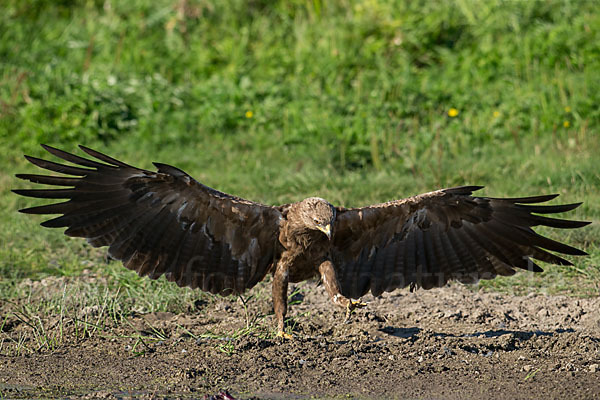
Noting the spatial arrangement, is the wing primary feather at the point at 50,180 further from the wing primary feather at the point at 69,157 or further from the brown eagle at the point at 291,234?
the wing primary feather at the point at 69,157

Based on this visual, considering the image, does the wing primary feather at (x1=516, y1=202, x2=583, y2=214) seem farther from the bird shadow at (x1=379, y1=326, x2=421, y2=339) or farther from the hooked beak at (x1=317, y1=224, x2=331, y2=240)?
the hooked beak at (x1=317, y1=224, x2=331, y2=240)

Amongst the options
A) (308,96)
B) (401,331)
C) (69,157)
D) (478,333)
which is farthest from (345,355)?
(308,96)

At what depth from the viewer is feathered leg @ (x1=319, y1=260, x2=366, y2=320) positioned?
5324 millimetres

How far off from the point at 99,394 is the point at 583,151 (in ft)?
19.8

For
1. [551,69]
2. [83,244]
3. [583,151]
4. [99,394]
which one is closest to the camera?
[99,394]

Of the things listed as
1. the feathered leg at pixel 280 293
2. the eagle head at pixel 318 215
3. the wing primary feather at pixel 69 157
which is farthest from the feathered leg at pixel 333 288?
the wing primary feather at pixel 69 157

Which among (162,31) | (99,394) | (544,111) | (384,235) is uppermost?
(162,31)

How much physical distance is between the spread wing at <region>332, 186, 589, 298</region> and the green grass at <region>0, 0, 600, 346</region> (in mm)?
1536

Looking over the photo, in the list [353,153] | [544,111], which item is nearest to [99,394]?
[353,153]

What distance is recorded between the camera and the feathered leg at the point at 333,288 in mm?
5324

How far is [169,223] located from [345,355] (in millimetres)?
1415

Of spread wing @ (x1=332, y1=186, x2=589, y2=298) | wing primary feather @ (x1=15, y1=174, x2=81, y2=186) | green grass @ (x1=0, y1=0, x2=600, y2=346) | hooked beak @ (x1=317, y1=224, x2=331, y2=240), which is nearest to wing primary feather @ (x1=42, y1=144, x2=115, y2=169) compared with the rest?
wing primary feather @ (x1=15, y1=174, x2=81, y2=186)

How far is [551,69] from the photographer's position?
35.1 feet

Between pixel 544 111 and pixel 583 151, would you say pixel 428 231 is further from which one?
pixel 544 111
